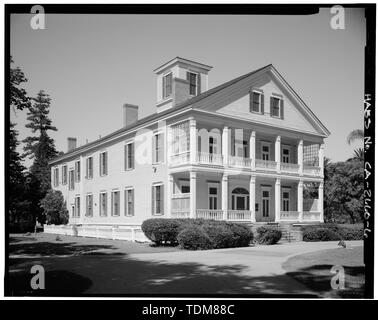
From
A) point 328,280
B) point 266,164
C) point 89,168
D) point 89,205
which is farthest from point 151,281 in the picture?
point 89,205

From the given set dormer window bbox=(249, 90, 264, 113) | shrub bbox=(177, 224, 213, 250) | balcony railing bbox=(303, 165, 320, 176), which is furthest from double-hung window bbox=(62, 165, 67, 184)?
balcony railing bbox=(303, 165, 320, 176)

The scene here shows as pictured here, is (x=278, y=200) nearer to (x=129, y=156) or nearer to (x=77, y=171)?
(x=129, y=156)

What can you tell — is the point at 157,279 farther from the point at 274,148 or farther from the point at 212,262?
the point at 274,148

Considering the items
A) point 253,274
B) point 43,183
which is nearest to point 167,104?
point 43,183

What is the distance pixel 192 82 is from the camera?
76.4ft

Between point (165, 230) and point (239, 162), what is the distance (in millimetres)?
6659

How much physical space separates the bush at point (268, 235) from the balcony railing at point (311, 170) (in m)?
7.31

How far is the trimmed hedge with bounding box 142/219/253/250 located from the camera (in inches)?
644

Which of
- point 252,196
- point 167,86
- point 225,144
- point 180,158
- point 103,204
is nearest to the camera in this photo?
point 180,158

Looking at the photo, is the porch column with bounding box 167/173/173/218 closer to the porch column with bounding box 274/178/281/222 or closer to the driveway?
the porch column with bounding box 274/178/281/222

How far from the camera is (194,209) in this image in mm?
19953

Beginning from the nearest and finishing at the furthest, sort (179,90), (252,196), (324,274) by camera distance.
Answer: (324,274), (252,196), (179,90)

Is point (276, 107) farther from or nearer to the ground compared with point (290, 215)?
farther from the ground

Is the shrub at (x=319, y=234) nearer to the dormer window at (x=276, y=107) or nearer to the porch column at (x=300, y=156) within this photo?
the porch column at (x=300, y=156)
